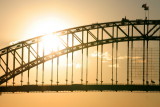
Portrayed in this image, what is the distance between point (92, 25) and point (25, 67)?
13.2m

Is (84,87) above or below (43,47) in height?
below

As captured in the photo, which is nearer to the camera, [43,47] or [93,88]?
[93,88]

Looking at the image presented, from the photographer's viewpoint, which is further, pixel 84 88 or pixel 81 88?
pixel 81 88

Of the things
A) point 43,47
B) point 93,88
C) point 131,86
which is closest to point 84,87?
point 93,88

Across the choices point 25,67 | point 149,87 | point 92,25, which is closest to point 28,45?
point 25,67

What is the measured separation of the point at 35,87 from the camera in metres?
68.6

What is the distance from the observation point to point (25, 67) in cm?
6950

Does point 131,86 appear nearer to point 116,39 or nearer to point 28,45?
point 116,39

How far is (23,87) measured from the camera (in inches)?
2702

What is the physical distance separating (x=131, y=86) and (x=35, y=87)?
15657 mm

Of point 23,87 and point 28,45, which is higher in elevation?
point 28,45

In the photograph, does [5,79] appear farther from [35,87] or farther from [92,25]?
[92,25]

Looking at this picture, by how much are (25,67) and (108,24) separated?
1549 cm

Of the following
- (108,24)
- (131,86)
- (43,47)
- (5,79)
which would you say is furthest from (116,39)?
(5,79)
